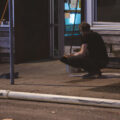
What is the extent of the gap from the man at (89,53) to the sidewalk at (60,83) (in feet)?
1.28

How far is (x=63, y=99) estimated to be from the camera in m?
7.46

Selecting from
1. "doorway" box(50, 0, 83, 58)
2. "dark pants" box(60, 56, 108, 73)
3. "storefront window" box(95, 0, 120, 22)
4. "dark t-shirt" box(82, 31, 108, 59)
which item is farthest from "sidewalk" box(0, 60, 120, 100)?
"doorway" box(50, 0, 83, 58)

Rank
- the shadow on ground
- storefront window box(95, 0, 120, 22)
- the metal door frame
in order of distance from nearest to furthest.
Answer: the shadow on ground < storefront window box(95, 0, 120, 22) < the metal door frame

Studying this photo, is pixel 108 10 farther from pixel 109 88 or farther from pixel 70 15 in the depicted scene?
pixel 109 88

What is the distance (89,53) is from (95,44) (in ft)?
0.90

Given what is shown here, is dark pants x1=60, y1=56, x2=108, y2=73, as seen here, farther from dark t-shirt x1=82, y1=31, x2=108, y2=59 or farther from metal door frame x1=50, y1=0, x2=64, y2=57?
metal door frame x1=50, y1=0, x2=64, y2=57

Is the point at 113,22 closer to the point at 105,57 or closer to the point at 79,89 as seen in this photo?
the point at 105,57

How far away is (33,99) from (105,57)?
2728mm

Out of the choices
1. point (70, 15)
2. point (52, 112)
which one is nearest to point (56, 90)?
point (52, 112)

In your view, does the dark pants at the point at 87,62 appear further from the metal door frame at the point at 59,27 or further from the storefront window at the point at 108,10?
the metal door frame at the point at 59,27

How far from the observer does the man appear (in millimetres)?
9742

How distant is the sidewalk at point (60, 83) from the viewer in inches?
319

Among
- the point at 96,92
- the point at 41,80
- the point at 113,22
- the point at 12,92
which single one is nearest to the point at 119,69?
the point at 113,22

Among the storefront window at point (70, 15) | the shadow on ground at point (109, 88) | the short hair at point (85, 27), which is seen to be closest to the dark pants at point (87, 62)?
the short hair at point (85, 27)
